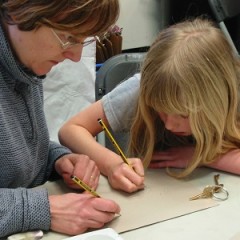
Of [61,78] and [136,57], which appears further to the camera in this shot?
[61,78]

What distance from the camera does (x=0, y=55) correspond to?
826 mm

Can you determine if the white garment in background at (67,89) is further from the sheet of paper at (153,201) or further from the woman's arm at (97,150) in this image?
the sheet of paper at (153,201)

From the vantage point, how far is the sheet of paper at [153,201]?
0.79 m

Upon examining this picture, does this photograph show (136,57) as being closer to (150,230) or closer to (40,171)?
(40,171)

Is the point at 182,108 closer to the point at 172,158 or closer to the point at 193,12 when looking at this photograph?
the point at 172,158

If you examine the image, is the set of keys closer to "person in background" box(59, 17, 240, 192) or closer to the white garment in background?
"person in background" box(59, 17, 240, 192)

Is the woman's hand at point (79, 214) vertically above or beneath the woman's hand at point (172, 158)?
above

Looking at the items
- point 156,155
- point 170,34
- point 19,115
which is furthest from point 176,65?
point 19,115

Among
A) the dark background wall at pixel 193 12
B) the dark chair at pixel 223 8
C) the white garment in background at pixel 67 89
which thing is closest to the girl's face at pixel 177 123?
the white garment in background at pixel 67 89

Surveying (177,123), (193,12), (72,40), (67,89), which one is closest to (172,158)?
(177,123)

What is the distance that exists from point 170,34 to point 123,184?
15.6 inches

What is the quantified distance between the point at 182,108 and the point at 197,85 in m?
0.07

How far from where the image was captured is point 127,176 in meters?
0.93

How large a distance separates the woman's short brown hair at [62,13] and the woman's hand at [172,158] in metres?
0.43
